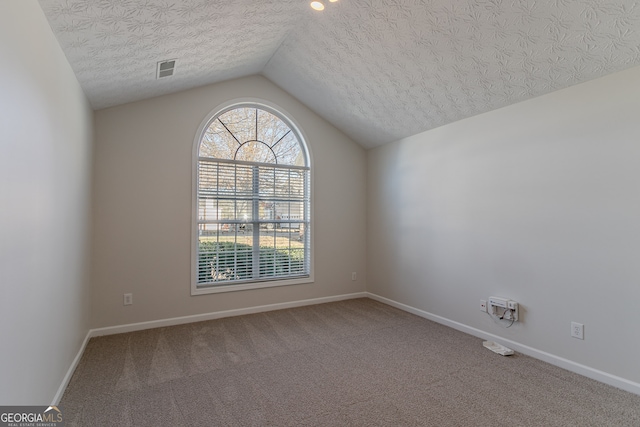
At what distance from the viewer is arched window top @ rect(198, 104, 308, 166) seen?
3.87 meters

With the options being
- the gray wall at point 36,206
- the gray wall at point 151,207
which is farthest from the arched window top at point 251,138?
the gray wall at point 36,206

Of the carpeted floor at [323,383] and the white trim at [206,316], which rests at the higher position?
the white trim at [206,316]

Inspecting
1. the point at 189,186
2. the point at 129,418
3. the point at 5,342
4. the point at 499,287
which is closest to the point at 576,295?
the point at 499,287

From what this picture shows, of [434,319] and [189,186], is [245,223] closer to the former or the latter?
[189,186]

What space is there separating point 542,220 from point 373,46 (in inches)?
83.0

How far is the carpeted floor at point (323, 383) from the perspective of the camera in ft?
6.11

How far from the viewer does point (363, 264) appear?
187 inches

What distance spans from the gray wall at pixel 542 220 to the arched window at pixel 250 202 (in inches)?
61.1

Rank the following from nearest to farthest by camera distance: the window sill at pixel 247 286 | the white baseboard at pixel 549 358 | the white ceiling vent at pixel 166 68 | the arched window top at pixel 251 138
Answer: the white baseboard at pixel 549 358, the white ceiling vent at pixel 166 68, the window sill at pixel 247 286, the arched window top at pixel 251 138

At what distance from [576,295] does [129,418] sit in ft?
10.6
